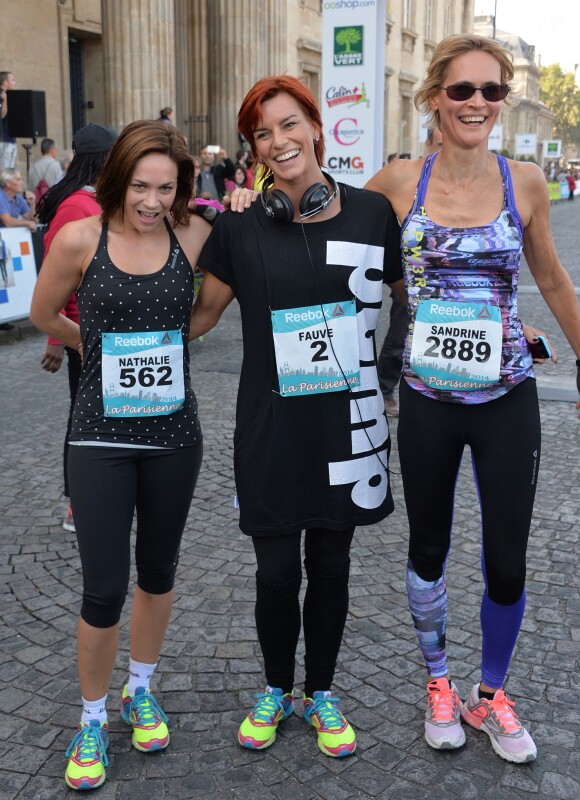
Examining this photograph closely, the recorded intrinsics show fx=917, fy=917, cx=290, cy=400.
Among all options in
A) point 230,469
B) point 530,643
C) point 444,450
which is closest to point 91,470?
point 444,450

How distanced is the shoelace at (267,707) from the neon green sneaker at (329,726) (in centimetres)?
10

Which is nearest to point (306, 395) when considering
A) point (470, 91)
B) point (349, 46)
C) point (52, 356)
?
point (470, 91)

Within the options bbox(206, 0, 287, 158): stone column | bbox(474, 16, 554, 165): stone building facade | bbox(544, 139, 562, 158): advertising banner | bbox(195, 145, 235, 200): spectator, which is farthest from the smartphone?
bbox(474, 16, 554, 165): stone building facade

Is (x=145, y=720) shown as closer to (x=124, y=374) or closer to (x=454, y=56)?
(x=124, y=374)

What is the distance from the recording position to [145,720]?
2.79 meters

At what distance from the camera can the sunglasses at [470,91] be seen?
252 cm

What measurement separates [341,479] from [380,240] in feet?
→ 2.26

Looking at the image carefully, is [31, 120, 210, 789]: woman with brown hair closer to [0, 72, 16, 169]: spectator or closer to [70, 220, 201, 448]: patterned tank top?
[70, 220, 201, 448]: patterned tank top

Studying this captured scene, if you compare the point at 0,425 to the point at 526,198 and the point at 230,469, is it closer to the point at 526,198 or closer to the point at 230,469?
the point at 230,469

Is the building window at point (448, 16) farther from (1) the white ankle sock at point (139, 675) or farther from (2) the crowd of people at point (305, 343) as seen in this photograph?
(1) the white ankle sock at point (139, 675)

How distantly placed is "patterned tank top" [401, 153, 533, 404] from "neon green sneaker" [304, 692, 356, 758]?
3.35ft

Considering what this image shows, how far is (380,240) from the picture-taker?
102 inches

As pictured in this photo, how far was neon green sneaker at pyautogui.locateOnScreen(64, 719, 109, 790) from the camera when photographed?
8.47 ft

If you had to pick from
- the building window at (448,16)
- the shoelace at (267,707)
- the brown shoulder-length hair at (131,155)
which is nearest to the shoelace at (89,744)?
the shoelace at (267,707)
